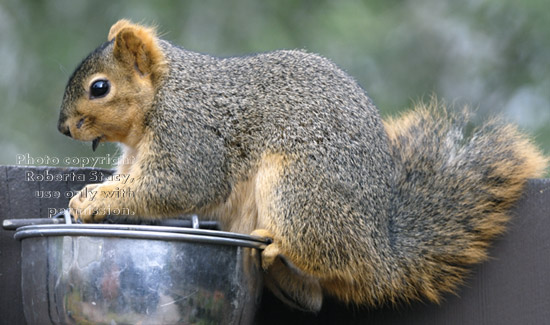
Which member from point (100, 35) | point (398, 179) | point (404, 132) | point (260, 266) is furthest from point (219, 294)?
point (100, 35)

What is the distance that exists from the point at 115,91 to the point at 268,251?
2.04 ft

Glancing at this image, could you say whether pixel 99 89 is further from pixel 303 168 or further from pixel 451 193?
pixel 451 193

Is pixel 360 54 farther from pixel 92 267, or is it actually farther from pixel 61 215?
pixel 92 267

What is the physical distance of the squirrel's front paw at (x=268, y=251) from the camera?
200 cm

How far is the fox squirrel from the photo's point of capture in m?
2.10

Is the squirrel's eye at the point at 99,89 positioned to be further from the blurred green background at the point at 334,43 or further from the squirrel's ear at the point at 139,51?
the blurred green background at the point at 334,43

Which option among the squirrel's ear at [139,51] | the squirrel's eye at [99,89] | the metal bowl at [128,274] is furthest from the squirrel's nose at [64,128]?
the metal bowl at [128,274]

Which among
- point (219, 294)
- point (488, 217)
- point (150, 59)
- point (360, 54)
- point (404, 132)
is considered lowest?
point (219, 294)

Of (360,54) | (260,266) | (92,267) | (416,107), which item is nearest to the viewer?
(92,267)

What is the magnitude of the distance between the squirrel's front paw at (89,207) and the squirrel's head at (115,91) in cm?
16

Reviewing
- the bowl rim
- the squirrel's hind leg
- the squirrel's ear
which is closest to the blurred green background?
the squirrel's ear

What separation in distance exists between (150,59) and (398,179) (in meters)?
0.78

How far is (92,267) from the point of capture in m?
1.70

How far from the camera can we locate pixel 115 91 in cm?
221
